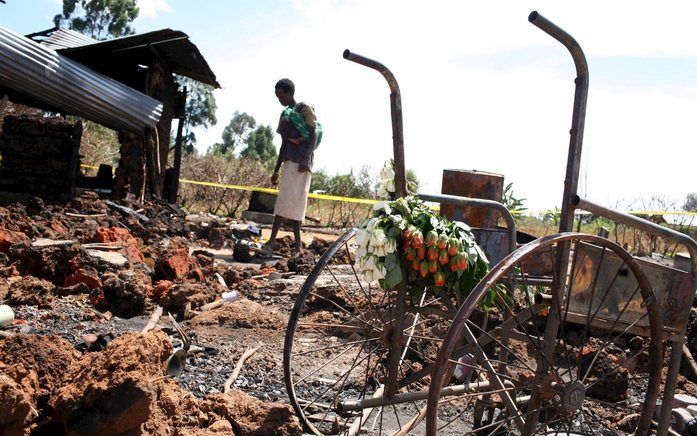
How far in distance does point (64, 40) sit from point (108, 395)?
461 inches

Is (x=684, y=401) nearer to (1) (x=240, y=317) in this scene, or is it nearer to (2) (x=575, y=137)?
(2) (x=575, y=137)

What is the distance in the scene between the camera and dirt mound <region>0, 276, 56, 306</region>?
5.94 metres

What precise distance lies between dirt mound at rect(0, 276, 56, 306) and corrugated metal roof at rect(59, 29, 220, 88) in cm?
604

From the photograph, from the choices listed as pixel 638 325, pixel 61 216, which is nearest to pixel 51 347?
pixel 638 325

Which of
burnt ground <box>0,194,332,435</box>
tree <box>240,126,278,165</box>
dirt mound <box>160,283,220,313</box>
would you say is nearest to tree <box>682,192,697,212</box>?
burnt ground <box>0,194,332,435</box>

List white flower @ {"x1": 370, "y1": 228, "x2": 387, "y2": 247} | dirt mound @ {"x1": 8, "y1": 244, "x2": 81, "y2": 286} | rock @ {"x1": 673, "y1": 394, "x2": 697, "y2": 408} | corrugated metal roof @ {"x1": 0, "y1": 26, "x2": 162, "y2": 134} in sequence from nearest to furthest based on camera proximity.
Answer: white flower @ {"x1": 370, "y1": 228, "x2": 387, "y2": 247} → rock @ {"x1": 673, "y1": 394, "x2": 697, "y2": 408} → dirt mound @ {"x1": 8, "y1": 244, "x2": 81, "y2": 286} → corrugated metal roof @ {"x1": 0, "y1": 26, "x2": 162, "y2": 134}

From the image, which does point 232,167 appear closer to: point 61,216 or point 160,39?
point 160,39

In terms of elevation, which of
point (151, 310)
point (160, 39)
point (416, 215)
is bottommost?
point (151, 310)

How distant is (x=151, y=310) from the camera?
6.43 meters

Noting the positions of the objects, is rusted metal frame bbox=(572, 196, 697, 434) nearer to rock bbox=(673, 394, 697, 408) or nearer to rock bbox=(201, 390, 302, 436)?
rock bbox=(673, 394, 697, 408)

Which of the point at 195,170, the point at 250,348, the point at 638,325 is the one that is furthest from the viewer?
the point at 195,170

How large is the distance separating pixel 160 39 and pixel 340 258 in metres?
5.03

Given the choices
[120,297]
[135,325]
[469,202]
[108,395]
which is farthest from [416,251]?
[120,297]

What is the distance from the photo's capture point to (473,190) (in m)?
4.35
